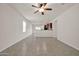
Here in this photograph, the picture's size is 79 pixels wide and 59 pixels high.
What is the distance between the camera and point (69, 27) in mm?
3559

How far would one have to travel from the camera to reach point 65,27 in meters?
3.55

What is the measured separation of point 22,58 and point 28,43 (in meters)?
2.06

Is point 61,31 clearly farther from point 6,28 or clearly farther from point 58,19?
point 6,28

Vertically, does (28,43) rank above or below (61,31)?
below

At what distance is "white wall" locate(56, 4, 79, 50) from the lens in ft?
11.7

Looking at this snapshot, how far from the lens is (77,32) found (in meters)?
3.51

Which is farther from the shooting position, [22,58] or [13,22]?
[13,22]

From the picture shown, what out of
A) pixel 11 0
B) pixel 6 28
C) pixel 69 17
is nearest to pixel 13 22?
pixel 6 28

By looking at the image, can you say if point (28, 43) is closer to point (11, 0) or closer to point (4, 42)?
point (4, 42)

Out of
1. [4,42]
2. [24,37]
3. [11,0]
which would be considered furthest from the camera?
[24,37]

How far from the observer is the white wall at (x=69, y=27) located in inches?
140

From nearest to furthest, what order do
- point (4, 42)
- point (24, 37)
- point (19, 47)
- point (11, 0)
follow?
point (11, 0), point (19, 47), point (4, 42), point (24, 37)

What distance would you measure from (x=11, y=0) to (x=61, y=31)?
233cm

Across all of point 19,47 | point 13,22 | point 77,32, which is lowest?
point 19,47
